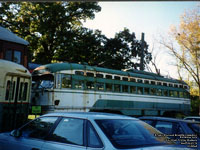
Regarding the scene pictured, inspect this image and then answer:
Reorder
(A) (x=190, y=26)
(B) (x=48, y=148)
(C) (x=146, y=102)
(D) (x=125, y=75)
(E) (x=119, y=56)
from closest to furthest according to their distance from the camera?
(B) (x=48, y=148) → (D) (x=125, y=75) → (C) (x=146, y=102) → (A) (x=190, y=26) → (E) (x=119, y=56)

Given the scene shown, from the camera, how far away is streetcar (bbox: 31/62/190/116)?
13062 mm

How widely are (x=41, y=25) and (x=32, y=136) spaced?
2653 cm

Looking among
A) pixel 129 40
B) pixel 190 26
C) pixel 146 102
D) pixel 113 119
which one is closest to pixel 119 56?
pixel 129 40

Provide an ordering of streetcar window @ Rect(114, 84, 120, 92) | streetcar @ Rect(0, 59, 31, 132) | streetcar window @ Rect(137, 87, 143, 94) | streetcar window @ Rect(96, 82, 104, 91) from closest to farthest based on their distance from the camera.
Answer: streetcar @ Rect(0, 59, 31, 132) → streetcar window @ Rect(96, 82, 104, 91) → streetcar window @ Rect(114, 84, 120, 92) → streetcar window @ Rect(137, 87, 143, 94)

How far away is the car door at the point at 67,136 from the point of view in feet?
12.0

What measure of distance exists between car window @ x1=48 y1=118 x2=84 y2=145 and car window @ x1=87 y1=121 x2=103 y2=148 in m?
0.16

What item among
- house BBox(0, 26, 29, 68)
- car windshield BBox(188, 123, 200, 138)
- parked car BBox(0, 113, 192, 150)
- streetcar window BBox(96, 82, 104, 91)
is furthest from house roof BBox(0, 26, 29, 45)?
car windshield BBox(188, 123, 200, 138)

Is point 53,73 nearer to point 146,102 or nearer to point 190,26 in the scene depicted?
point 146,102

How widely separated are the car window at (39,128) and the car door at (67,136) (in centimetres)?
21

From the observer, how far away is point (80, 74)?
14234 mm

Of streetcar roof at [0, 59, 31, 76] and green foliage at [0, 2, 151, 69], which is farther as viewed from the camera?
green foliage at [0, 2, 151, 69]

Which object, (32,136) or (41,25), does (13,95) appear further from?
(41,25)

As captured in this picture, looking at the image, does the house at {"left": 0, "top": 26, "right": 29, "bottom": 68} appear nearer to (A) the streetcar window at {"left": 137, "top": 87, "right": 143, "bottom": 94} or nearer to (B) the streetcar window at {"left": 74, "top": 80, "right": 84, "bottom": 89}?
(B) the streetcar window at {"left": 74, "top": 80, "right": 84, "bottom": 89}

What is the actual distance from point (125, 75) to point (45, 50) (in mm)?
17051
